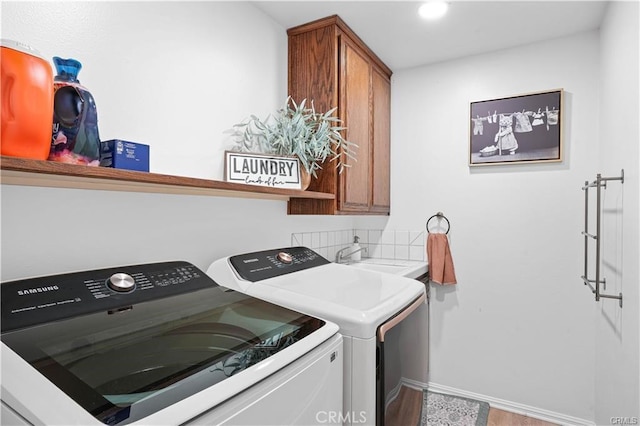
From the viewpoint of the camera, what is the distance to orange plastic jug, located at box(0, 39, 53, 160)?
77 centimetres

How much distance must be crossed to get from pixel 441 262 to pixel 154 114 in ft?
6.53

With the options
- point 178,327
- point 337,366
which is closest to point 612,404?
point 337,366

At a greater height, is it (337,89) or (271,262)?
(337,89)

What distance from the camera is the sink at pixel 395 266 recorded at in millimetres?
2282

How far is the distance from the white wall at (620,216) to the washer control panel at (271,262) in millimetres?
1291

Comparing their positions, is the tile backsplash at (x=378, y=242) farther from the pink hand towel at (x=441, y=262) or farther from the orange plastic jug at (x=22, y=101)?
the orange plastic jug at (x=22, y=101)

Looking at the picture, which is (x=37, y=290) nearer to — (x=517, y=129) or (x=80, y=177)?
(x=80, y=177)

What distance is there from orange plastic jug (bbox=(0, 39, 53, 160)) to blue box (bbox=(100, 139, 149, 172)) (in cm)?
22

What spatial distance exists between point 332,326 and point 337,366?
0.38 feet

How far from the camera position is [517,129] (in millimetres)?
2328

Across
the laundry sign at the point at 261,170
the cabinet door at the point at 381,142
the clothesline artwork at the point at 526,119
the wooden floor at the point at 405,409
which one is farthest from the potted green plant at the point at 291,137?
the clothesline artwork at the point at 526,119

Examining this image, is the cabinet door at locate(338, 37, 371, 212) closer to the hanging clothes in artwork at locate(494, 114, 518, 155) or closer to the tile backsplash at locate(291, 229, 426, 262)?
the tile backsplash at locate(291, 229, 426, 262)

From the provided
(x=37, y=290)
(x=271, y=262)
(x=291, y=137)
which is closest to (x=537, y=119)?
(x=291, y=137)

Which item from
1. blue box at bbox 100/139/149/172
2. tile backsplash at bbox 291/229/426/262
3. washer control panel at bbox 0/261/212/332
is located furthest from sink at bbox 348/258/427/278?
blue box at bbox 100/139/149/172
